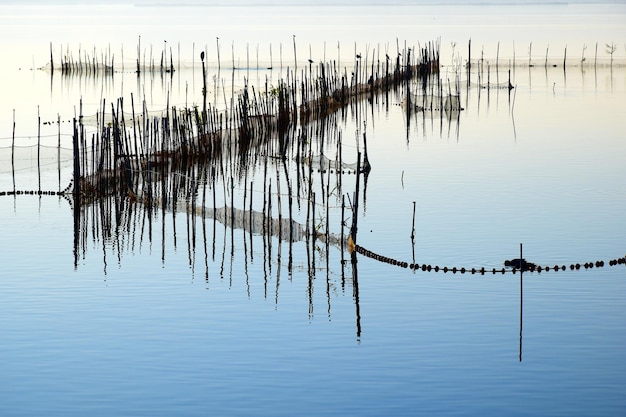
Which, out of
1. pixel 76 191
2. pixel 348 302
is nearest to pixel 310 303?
pixel 348 302

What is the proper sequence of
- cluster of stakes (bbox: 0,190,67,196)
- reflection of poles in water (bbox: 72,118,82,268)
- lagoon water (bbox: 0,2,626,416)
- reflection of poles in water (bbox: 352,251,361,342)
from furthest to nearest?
cluster of stakes (bbox: 0,190,67,196), reflection of poles in water (bbox: 72,118,82,268), reflection of poles in water (bbox: 352,251,361,342), lagoon water (bbox: 0,2,626,416)

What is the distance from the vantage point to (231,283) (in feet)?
36.9

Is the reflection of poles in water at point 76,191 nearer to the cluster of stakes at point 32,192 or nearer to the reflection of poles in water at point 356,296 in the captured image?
the cluster of stakes at point 32,192

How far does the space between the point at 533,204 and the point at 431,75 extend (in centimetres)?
2037

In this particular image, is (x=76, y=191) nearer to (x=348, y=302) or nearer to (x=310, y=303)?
(x=310, y=303)

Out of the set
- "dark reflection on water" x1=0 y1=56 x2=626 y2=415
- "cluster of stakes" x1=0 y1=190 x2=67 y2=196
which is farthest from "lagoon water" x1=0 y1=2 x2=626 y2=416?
"cluster of stakes" x1=0 y1=190 x2=67 y2=196

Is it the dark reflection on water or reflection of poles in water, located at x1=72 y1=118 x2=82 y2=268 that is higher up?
reflection of poles in water, located at x1=72 y1=118 x2=82 y2=268

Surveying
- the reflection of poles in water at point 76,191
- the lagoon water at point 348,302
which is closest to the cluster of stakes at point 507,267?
the lagoon water at point 348,302

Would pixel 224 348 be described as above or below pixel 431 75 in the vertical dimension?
below

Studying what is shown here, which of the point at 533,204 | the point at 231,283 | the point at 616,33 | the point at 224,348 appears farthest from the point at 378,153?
the point at 616,33

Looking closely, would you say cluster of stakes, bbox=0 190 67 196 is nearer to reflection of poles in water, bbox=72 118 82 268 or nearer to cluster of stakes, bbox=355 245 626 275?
reflection of poles in water, bbox=72 118 82 268

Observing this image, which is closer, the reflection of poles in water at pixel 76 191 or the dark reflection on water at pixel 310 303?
the dark reflection on water at pixel 310 303

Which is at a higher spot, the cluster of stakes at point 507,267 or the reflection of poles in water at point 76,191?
the reflection of poles in water at point 76,191

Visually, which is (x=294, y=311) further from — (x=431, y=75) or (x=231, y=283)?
(x=431, y=75)
